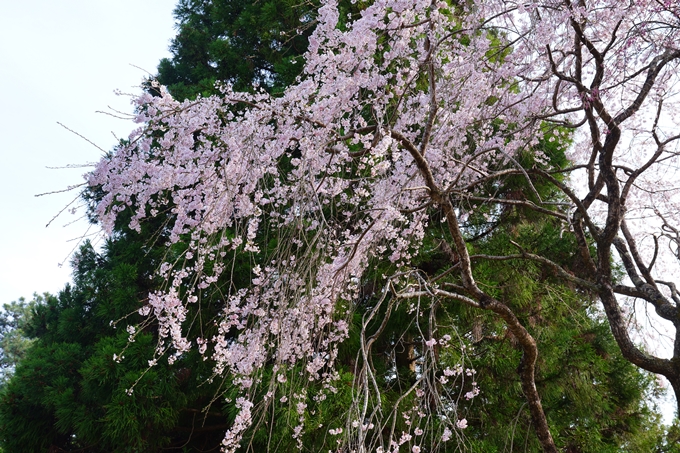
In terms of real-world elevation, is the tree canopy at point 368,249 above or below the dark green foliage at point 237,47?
below

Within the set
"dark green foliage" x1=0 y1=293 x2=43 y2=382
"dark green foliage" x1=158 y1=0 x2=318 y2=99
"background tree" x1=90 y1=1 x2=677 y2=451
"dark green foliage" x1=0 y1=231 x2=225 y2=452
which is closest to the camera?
"background tree" x1=90 y1=1 x2=677 y2=451

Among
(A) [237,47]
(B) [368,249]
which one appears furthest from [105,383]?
(A) [237,47]

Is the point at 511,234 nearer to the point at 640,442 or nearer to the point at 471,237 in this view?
the point at 471,237

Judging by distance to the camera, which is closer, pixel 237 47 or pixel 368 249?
pixel 368 249

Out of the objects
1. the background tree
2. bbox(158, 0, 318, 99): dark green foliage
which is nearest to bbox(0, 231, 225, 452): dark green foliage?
the background tree

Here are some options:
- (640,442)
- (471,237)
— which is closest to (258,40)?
(471,237)

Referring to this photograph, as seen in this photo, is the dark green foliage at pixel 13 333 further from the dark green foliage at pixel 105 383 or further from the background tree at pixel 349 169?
the background tree at pixel 349 169

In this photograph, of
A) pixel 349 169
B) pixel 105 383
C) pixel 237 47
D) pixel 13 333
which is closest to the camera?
pixel 349 169

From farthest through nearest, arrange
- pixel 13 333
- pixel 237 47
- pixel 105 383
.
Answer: pixel 13 333
pixel 237 47
pixel 105 383

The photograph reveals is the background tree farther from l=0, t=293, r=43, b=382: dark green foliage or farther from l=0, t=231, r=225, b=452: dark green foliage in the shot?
l=0, t=293, r=43, b=382: dark green foliage

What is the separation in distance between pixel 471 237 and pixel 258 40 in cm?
303

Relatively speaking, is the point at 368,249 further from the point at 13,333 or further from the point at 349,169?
the point at 13,333

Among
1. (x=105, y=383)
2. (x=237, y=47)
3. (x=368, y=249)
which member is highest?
(x=237, y=47)

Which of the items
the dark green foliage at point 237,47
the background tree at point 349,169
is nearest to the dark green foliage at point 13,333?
the dark green foliage at point 237,47
